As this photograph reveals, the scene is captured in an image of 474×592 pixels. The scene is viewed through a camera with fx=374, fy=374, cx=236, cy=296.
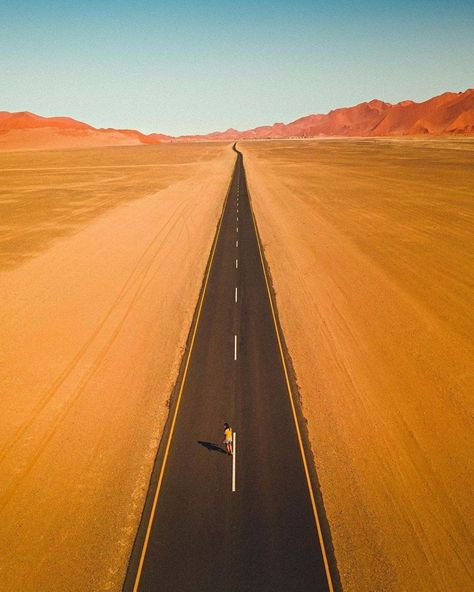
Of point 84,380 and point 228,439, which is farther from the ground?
point 228,439

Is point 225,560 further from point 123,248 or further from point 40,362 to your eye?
point 123,248

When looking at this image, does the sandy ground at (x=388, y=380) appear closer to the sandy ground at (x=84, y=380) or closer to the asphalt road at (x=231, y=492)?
the asphalt road at (x=231, y=492)

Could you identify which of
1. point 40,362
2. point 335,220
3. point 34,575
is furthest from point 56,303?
point 335,220

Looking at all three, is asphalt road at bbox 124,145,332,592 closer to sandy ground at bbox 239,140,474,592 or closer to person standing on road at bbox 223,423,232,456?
person standing on road at bbox 223,423,232,456

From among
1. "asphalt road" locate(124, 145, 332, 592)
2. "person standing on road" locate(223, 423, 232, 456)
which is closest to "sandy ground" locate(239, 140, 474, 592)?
"asphalt road" locate(124, 145, 332, 592)

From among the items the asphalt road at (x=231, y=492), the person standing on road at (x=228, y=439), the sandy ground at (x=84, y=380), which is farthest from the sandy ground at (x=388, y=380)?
the sandy ground at (x=84, y=380)

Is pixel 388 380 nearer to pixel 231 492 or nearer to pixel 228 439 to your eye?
pixel 228 439

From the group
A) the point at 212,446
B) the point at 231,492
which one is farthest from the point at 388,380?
the point at 231,492
